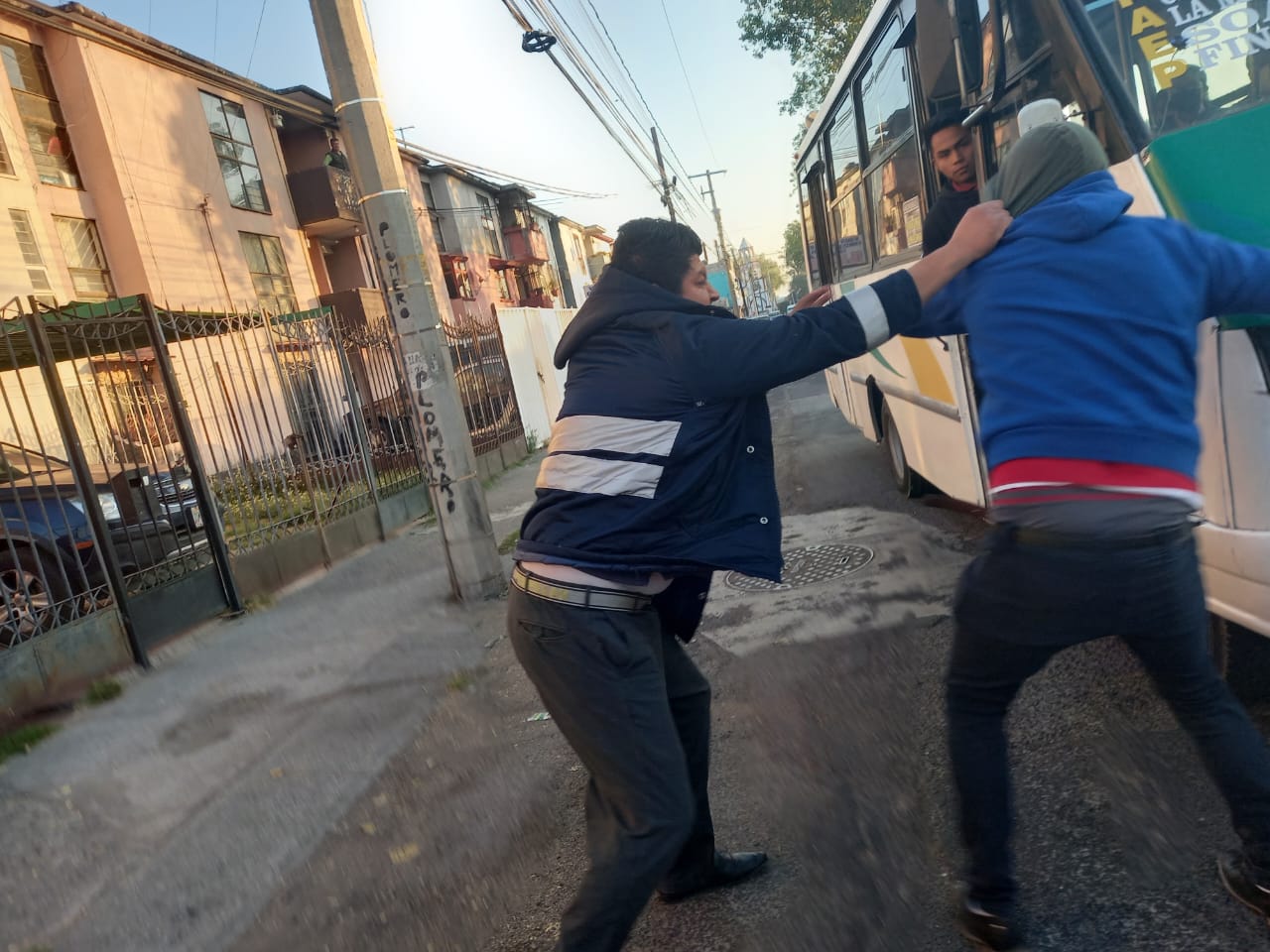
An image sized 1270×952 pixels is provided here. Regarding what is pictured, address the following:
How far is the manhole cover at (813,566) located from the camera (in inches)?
223

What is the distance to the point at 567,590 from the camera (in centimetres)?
213

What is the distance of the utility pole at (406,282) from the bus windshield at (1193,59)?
444cm

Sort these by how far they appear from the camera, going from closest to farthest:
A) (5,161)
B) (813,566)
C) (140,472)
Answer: (813,566)
(140,472)
(5,161)

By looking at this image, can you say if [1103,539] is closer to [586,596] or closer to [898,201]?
[586,596]

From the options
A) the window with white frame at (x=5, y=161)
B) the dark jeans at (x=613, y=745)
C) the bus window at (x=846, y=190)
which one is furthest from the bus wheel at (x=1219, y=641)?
the window with white frame at (x=5, y=161)

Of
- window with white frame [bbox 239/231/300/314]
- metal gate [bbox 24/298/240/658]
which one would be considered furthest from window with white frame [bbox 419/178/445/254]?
metal gate [bbox 24/298/240/658]

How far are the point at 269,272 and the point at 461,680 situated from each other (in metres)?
20.2

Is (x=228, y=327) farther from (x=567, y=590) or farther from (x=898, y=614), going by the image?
(x=567, y=590)

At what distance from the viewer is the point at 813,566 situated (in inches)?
233

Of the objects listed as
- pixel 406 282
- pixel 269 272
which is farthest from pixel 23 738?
pixel 269 272

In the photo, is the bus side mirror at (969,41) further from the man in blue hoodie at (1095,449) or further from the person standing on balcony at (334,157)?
the person standing on balcony at (334,157)

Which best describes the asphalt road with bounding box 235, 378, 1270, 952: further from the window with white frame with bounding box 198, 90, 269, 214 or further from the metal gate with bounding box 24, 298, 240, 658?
the window with white frame with bounding box 198, 90, 269, 214

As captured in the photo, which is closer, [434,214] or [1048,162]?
[1048,162]

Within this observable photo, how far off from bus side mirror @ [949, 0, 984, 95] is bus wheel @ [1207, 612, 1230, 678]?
213cm
